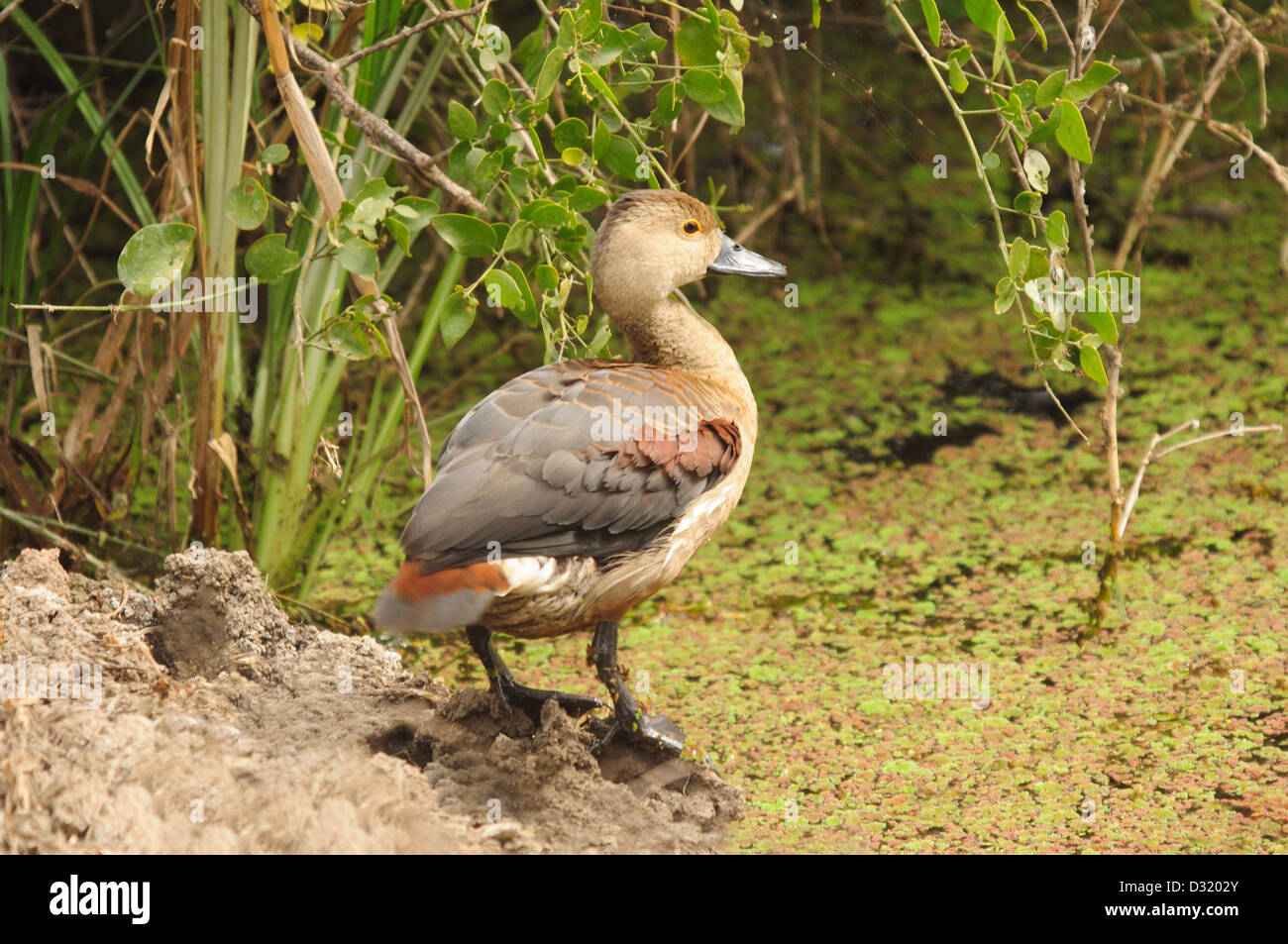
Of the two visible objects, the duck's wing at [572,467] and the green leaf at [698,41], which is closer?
the duck's wing at [572,467]

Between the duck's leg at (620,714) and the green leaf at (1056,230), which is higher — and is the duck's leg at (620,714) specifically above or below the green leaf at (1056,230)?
below

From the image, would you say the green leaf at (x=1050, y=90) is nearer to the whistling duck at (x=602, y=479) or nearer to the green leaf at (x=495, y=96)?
the whistling duck at (x=602, y=479)

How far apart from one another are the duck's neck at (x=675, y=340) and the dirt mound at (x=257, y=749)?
0.78 metres

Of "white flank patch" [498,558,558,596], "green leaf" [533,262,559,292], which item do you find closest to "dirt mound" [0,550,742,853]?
"white flank patch" [498,558,558,596]

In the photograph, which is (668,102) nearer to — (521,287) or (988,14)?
(521,287)

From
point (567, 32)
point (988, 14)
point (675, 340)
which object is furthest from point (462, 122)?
point (988, 14)

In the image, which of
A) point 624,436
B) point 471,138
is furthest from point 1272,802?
point 471,138

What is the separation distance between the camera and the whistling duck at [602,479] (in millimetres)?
2482

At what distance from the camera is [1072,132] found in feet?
8.18

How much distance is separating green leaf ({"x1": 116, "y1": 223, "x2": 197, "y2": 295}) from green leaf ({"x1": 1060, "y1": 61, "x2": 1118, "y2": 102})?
1643 mm

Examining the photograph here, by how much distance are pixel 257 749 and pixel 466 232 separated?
1.07 meters

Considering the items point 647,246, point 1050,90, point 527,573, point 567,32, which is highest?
point 567,32

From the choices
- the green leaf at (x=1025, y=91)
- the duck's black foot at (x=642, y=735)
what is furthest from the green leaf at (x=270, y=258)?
the green leaf at (x=1025, y=91)
